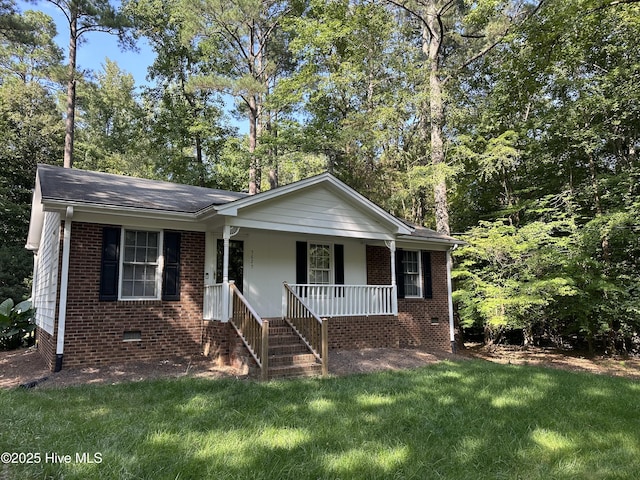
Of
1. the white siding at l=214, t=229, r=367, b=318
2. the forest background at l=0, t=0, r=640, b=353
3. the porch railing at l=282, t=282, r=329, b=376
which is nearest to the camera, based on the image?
the porch railing at l=282, t=282, r=329, b=376

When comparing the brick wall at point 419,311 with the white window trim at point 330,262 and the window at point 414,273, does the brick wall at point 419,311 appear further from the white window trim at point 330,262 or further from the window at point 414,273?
the white window trim at point 330,262

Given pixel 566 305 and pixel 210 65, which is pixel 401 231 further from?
pixel 210 65

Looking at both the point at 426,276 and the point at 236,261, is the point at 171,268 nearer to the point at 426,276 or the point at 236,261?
the point at 236,261

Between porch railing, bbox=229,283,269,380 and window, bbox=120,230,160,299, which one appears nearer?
porch railing, bbox=229,283,269,380

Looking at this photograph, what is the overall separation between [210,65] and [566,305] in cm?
2110

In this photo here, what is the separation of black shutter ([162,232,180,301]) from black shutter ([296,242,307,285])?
320 cm

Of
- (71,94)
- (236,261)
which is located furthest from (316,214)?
(71,94)

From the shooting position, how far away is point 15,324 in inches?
461

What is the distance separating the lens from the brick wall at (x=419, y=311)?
12.0 m

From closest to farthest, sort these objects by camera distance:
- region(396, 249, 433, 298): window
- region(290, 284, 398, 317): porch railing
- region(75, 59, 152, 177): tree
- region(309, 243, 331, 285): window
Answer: region(290, 284, 398, 317): porch railing, region(309, 243, 331, 285): window, region(396, 249, 433, 298): window, region(75, 59, 152, 177): tree

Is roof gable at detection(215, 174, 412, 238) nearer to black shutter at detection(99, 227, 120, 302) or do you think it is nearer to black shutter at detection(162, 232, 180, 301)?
black shutter at detection(162, 232, 180, 301)

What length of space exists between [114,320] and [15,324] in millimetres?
5555

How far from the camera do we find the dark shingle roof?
320 inches

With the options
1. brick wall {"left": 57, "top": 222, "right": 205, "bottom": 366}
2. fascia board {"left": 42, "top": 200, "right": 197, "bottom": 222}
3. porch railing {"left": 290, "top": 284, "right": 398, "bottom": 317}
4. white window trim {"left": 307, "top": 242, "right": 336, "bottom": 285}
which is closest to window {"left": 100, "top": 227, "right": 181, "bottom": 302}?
brick wall {"left": 57, "top": 222, "right": 205, "bottom": 366}
